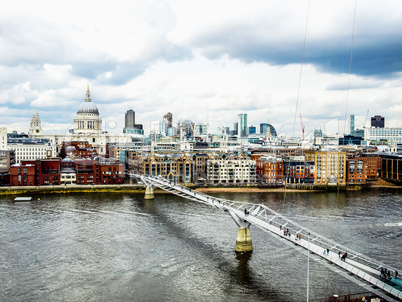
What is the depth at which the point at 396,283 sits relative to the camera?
8.10 m

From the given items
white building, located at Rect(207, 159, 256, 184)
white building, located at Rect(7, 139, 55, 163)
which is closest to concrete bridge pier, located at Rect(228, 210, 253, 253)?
white building, located at Rect(207, 159, 256, 184)

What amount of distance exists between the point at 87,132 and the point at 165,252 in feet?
156

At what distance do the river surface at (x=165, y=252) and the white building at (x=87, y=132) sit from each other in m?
35.6

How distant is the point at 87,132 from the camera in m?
58.2

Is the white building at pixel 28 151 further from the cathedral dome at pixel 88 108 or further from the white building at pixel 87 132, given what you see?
the cathedral dome at pixel 88 108

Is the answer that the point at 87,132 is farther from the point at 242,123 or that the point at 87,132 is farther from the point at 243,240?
the point at 242,123

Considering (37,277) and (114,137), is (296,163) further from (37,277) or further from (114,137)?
(114,137)

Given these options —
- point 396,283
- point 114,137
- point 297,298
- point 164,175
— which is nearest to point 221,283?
point 297,298

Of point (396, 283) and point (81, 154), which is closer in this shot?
point (396, 283)

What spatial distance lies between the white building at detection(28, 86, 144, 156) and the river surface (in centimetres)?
3564

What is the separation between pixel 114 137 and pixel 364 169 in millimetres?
37304

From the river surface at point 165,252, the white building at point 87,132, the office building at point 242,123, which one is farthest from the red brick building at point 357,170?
the office building at point 242,123

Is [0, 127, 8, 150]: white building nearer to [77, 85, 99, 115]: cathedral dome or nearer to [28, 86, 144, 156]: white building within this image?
[28, 86, 144, 156]: white building

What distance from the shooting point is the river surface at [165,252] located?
33.7 ft
